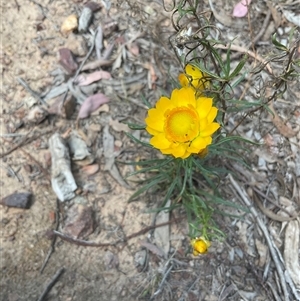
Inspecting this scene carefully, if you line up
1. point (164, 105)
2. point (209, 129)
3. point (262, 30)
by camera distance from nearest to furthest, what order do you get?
point (209, 129)
point (164, 105)
point (262, 30)

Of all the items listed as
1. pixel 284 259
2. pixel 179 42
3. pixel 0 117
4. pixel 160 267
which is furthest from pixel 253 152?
pixel 0 117

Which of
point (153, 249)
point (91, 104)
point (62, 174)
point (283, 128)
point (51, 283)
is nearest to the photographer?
point (51, 283)

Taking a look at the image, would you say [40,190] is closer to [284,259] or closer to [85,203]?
[85,203]

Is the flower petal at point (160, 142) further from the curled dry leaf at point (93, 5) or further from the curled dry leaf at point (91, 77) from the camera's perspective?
the curled dry leaf at point (93, 5)

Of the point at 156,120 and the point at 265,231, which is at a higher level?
the point at 156,120

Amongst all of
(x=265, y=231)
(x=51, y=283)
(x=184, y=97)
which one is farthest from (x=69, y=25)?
(x=265, y=231)

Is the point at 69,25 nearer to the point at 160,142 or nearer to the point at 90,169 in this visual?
the point at 90,169

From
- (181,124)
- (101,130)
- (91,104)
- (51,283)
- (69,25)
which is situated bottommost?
(51,283)

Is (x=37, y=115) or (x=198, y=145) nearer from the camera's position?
(x=198, y=145)

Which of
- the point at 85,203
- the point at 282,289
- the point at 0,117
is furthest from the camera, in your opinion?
the point at 0,117
